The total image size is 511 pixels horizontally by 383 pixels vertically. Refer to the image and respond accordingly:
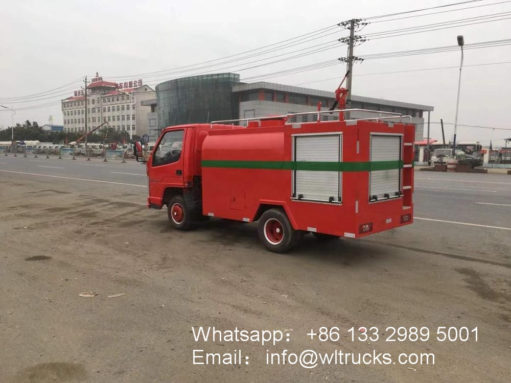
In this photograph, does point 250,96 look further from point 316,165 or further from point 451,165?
point 316,165

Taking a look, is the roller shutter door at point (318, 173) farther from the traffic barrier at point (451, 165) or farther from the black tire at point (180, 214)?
the traffic barrier at point (451, 165)

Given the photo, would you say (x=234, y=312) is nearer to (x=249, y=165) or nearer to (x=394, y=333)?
(x=394, y=333)

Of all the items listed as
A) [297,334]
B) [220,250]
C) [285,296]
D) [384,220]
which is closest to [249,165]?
[220,250]

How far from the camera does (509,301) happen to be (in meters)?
5.01

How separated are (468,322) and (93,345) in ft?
12.3

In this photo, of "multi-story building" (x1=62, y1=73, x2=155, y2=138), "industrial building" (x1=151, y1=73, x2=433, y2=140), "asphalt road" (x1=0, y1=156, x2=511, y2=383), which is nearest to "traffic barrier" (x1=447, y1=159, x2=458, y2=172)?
"asphalt road" (x1=0, y1=156, x2=511, y2=383)

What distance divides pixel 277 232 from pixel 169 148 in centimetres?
338

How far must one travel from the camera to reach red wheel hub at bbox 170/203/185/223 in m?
8.93

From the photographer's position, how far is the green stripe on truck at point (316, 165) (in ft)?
20.1

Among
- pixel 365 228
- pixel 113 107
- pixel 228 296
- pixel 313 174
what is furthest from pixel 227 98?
pixel 228 296

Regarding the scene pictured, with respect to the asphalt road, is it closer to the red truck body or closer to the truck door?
the red truck body

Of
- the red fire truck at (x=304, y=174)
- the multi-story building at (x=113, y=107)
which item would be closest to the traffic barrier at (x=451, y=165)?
the red fire truck at (x=304, y=174)

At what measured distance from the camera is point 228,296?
509 centimetres

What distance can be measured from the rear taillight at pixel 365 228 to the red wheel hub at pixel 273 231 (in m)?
1.40
